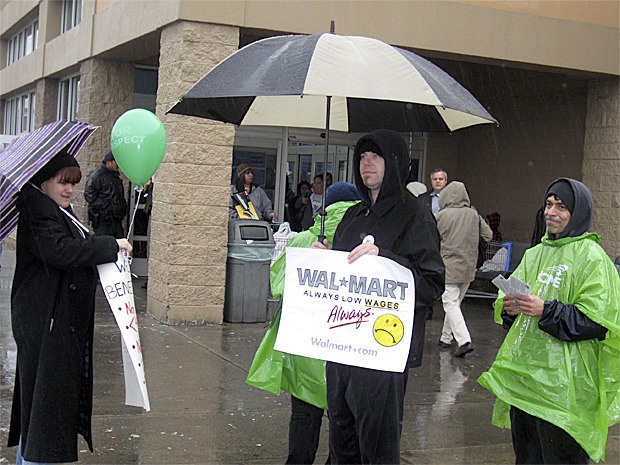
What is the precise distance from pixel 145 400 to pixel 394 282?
143 centimetres

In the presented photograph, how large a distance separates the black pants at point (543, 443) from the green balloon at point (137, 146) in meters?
2.56

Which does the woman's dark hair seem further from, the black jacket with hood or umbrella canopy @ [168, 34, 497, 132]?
the black jacket with hood

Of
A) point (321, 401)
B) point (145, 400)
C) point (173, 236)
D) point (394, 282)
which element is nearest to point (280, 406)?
point (321, 401)

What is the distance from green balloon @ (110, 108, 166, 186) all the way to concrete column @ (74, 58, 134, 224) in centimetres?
809

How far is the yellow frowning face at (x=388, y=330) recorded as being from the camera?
4.02 metres

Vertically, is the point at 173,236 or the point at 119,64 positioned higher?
the point at 119,64

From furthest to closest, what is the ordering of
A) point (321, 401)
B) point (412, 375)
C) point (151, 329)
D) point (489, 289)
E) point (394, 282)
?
point (489, 289), point (151, 329), point (412, 375), point (321, 401), point (394, 282)

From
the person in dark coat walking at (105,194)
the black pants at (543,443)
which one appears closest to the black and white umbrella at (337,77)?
the black pants at (543,443)

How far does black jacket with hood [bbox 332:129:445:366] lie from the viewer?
4.10 m

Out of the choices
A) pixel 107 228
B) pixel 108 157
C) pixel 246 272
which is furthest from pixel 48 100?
pixel 246 272

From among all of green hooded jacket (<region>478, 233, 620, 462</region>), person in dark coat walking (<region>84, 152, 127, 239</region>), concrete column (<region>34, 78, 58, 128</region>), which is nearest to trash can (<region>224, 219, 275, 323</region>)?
person in dark coat walking (<region>84, 152, 127, 239</region>)

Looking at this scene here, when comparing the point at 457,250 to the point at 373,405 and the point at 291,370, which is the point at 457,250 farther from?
the point at 373,405

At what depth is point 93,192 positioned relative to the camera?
432 inches

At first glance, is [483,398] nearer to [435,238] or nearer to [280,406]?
[280,406]
